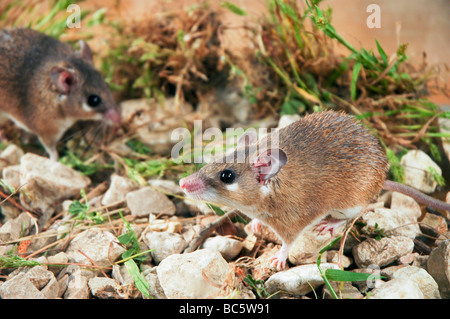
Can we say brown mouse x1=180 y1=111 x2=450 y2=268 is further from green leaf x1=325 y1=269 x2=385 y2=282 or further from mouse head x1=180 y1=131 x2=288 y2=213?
green leaf x1=325 y1=269 x2=385 y2=282

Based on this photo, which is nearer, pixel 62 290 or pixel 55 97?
pixel 62 290

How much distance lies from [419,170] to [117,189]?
2.20m

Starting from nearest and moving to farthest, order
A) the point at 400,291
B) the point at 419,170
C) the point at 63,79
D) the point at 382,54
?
the point at 400,291 → the point at 419,170 → the point at 382,54 → the point at 63,79

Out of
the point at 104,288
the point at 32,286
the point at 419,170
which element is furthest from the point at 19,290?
the point at 419,170

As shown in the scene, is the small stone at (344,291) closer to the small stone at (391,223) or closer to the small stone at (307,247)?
the small stone at (307,247)

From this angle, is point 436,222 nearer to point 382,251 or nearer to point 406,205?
point 406,205

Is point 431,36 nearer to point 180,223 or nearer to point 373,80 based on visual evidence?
point 373,80

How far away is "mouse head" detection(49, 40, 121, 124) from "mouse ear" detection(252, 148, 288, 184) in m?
1.87

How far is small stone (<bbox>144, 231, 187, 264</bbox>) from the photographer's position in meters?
2.56

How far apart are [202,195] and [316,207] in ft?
2.22

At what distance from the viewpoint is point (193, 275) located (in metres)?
2.17

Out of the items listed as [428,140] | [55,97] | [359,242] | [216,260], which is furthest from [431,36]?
[55,97]

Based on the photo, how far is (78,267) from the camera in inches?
95.7

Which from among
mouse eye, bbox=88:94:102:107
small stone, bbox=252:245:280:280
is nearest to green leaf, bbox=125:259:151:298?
small stone, bbox=252:245:280:280
